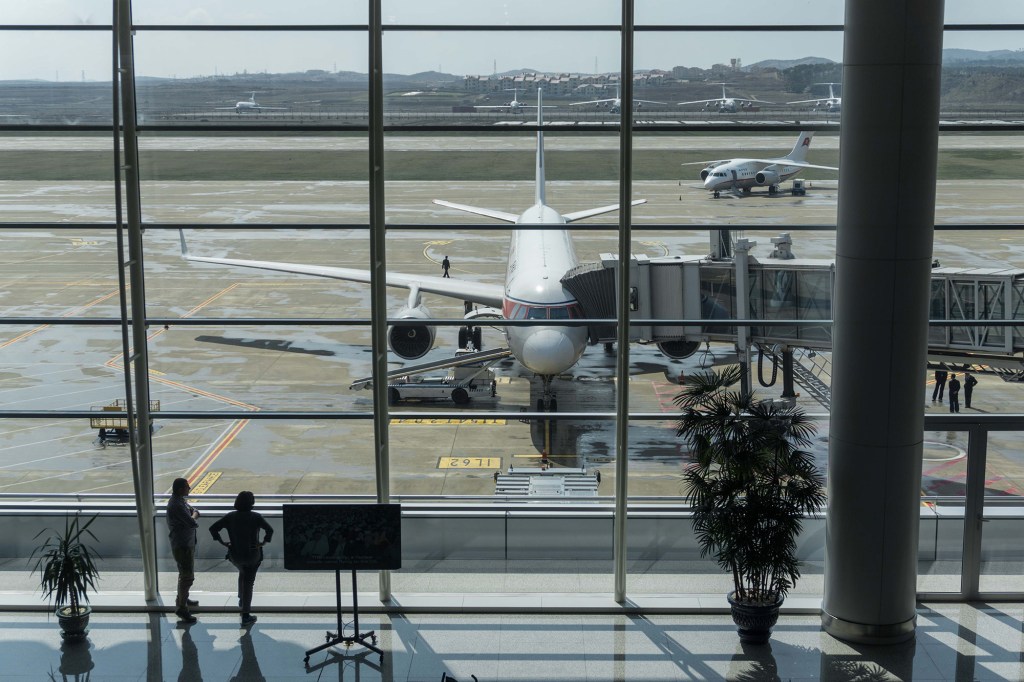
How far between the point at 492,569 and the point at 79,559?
13.2 feet

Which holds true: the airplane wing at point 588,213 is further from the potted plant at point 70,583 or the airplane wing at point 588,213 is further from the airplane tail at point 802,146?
the potted plant at point 70,583

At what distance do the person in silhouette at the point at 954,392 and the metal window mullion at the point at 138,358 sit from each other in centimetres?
817

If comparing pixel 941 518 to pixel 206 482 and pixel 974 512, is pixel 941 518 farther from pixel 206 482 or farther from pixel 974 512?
pixel 206 482

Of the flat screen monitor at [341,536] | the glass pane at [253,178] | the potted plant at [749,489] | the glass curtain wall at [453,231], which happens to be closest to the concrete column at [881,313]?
the potted plant at [749,489]

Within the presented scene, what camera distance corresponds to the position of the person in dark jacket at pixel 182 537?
8.80 meters

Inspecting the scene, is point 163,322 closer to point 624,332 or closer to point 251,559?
point 251,559

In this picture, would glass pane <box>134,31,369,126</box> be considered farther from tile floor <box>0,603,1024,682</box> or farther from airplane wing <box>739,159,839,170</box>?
tile floor <box>0,603,1024,682</box>

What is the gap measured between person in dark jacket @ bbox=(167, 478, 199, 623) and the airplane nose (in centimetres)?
465

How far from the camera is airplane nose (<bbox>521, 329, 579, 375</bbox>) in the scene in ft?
40.3

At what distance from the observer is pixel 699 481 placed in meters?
8.52

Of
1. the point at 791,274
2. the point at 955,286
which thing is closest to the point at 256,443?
the point at 791,274

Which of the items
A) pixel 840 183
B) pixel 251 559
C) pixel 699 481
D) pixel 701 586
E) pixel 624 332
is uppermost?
pixel 840 183

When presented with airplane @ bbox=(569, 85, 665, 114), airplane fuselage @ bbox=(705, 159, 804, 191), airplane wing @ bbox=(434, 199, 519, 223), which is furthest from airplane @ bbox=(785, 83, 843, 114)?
airplane wing @ bbox=(434, 199, 519, 223)

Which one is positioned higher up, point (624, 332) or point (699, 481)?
point (624, 332)
